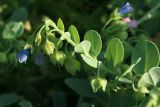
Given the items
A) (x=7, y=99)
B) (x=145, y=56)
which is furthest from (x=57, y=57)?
(x=7, y=99)

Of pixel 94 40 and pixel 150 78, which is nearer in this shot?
pixel 150 78

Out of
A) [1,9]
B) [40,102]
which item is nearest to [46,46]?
[40,102]

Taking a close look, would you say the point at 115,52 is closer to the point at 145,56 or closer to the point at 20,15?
the point at 145,56

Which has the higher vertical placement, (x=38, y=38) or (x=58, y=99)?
(x=38, y=38)

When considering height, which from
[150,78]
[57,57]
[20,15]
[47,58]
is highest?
[20,15]

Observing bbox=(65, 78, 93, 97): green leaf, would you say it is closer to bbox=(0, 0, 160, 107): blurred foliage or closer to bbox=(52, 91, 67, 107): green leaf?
bbox=(0, 0, 160, 107): blurred foliage

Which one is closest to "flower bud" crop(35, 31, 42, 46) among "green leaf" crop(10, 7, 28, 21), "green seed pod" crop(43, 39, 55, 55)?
"green seed pod" crop(43, 39, 55, 55)

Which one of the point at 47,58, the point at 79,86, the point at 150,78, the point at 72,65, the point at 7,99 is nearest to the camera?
the point at 150,78
